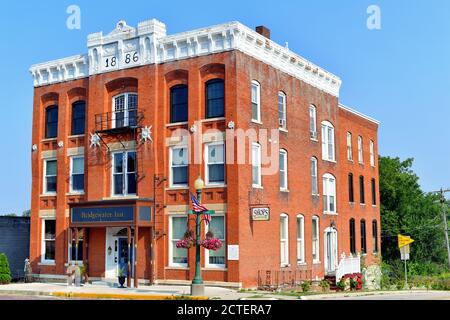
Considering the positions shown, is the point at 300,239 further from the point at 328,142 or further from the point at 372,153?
the point at 372,153

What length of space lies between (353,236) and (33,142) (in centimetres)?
2219

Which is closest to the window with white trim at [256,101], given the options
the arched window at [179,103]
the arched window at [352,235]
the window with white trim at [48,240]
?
the arched window at [179,103]

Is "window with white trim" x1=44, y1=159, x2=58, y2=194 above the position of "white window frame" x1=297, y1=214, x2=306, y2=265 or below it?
above

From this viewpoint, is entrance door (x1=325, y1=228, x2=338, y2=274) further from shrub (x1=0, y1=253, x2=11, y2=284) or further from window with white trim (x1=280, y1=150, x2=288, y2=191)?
shrub (x1=0, y1=253, x2=11, y2=284)

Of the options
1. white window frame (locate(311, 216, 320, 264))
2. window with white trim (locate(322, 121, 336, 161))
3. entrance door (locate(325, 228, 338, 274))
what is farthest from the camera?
window with white trim (locate(322, 121, 336, 161))

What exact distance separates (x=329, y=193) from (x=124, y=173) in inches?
546

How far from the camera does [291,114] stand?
3447 centimetres

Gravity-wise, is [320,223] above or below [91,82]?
below

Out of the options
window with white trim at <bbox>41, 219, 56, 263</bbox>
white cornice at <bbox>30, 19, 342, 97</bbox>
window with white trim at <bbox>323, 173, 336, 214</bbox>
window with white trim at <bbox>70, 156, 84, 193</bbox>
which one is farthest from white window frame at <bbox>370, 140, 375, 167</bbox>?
window with white trim at <bbox>41, 219, 56, 263</bbox>

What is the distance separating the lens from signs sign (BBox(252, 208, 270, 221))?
2828 cm

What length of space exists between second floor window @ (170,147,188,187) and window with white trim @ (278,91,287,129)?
600 centimetres

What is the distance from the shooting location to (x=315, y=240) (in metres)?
36.4
